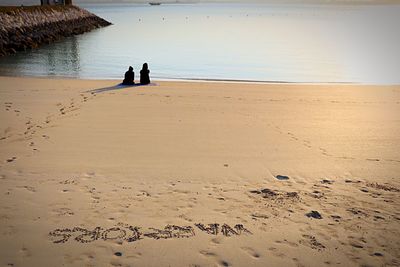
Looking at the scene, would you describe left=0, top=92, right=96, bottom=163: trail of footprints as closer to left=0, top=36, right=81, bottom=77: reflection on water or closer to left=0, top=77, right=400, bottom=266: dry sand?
left=0, top=77, right=400, bottom=266: dry sand

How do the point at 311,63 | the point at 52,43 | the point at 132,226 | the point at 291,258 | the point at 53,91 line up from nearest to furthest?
1. the point at 291,258
2. the point at 132,226
3. the point at 53,91
4. the point at 311,63
5. the point at 52,43

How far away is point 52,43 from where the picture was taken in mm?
32281

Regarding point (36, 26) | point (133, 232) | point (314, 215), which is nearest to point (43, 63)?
point (36, 26)

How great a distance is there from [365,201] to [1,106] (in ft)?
29.2

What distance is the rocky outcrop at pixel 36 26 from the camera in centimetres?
2597

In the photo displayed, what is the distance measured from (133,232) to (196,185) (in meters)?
1.40

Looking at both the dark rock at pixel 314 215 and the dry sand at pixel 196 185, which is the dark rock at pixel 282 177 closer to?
the dry sand at pixel 196 185

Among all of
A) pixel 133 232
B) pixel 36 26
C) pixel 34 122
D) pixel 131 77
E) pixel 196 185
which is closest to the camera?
pixel 133 232

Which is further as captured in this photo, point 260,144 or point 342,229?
point 260,144

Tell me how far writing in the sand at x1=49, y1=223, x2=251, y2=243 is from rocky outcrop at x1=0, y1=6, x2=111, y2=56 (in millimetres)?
23245

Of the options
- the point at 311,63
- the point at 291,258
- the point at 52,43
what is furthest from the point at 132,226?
the point at 52,43

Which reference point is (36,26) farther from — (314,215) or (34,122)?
(314,215)

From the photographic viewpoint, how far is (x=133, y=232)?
378 centimetres

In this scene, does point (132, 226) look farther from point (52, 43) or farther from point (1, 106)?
point (52, 43)
